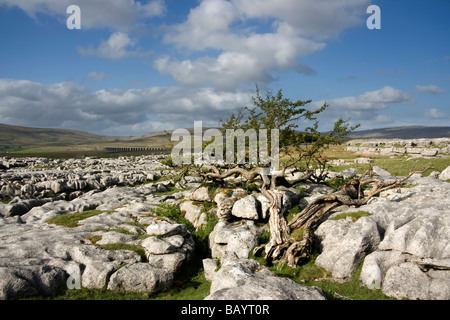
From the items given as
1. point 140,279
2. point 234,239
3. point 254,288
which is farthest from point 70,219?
point 254,288

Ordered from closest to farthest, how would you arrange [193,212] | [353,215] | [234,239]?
[353,215], [234,239], [193,212]

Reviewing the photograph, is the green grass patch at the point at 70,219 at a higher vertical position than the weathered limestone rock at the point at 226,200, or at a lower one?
lower

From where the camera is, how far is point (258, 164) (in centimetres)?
3166

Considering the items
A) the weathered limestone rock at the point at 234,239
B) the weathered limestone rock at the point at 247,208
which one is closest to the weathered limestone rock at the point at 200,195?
the weathered limestone rock at the point at 234,239

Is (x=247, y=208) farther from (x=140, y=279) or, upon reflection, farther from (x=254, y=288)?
(x=254, y=288)

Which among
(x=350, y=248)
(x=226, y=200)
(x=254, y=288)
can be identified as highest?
(x=226, y=200)

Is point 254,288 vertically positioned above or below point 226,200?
below

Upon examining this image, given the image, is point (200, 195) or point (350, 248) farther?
point (200, 195)

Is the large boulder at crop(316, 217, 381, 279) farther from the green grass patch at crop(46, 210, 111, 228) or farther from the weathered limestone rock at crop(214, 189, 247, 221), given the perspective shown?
the green grass patch at crop(46, 210, 111, 228)

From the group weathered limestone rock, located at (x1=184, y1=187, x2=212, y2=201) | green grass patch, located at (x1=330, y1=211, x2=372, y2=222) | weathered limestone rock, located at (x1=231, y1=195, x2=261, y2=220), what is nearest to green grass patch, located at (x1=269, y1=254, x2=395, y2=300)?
green grass patch, located at (x1=330, y1=211, x2=372, y2=222)

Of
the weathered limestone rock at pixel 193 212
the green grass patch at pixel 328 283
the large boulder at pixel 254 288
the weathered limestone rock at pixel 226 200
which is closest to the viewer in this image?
the large boulder at pixel 254 288

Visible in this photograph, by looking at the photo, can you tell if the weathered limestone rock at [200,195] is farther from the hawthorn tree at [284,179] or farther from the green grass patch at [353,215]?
the green grass patch at [353,215]

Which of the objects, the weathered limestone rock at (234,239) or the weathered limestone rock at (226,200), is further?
the weathered limestone rock at (226,200)

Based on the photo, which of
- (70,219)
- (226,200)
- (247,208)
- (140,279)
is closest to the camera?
(140,279)
